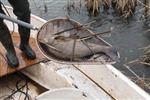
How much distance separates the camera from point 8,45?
325 cm

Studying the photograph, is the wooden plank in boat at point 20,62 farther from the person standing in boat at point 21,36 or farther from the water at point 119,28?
the water at point 119,28

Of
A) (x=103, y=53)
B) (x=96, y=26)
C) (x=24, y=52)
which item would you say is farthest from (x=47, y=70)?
(x=96, y=26)

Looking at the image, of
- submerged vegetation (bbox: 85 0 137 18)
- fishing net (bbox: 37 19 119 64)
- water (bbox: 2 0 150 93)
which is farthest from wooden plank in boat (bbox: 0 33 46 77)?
submerged vegetation (bbox: 85 0 137 18)

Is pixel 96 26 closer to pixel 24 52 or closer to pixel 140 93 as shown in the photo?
pixel 24 52

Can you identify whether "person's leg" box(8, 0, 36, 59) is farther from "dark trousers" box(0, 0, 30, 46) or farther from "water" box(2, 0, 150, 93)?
"water" box(2, 0, 150, 93)

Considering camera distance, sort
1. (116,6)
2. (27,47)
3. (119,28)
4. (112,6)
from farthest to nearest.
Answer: (112,6)
(116,6)
(119,28)
(27,47)

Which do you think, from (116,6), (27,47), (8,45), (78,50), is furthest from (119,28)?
(78,50)

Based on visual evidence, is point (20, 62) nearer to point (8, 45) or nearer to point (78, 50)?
point (8, 45)

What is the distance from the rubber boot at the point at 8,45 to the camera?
124 inches

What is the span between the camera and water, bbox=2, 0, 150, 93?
207 inches

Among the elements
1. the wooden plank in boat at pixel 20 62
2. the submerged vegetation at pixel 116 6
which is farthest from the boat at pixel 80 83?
the submerged vegetation at pixel 116 6

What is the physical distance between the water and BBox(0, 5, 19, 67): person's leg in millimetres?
1991

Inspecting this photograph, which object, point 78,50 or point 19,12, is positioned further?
point 19,12

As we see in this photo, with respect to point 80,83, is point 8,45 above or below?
above
